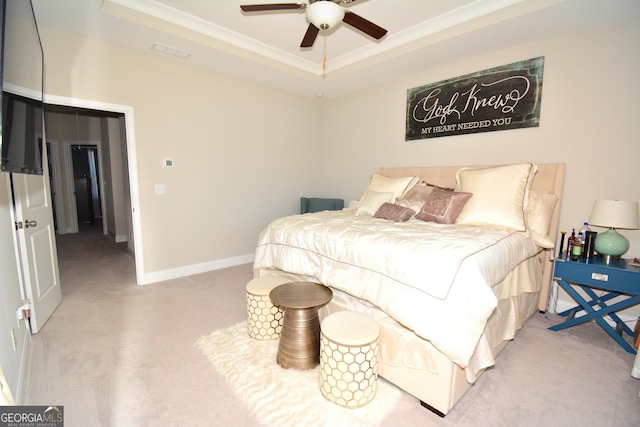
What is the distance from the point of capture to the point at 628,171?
2496 millimetres

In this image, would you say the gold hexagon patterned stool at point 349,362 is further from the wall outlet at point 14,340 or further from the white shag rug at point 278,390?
the wall outlet at point 14,340

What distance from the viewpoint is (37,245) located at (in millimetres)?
2625

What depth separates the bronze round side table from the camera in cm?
191

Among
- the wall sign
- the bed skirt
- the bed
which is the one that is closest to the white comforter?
the bed

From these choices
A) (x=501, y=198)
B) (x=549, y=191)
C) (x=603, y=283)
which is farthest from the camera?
(x=549, y=191)

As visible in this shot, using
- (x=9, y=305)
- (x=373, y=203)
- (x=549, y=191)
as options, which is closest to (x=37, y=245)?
(x=9, y=305)

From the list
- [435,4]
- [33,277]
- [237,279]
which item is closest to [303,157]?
[237,279]

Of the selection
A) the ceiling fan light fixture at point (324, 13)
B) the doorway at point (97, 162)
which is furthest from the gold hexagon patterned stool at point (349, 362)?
the doorway at point (97, 162)

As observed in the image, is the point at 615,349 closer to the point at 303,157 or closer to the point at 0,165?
the point at 0,165

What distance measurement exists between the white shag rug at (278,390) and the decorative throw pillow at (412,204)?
1709 mm

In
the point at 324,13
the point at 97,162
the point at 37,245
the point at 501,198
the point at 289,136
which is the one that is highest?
the point at 324,13

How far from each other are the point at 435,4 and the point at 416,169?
1.79 m

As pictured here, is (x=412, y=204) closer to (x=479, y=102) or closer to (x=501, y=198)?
(x=501, y=198)

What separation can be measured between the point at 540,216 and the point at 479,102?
58.0 inches
